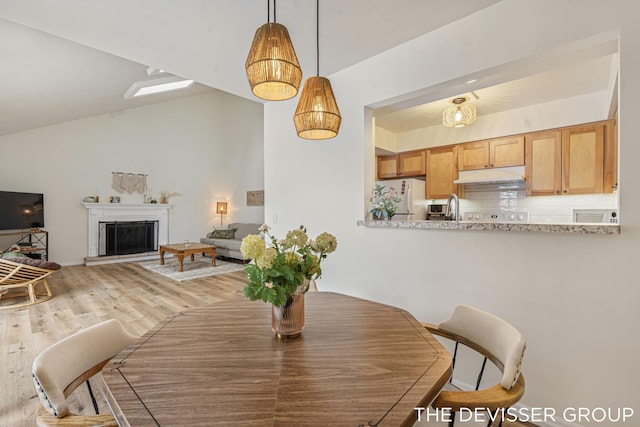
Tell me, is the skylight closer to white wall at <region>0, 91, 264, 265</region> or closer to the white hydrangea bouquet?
white wall at <region>0, 91, 264, 265</region>

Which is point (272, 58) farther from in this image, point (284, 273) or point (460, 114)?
point (460, 114)

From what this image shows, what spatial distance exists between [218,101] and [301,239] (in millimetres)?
8717

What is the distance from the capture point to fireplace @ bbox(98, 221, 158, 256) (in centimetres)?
657

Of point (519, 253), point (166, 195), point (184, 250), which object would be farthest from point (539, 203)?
point (166, 195)

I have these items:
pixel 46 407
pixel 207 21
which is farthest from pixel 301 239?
pixel 207 21

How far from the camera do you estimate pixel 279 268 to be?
1.03 m

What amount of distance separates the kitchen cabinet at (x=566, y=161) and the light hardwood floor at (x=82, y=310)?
2.72 m

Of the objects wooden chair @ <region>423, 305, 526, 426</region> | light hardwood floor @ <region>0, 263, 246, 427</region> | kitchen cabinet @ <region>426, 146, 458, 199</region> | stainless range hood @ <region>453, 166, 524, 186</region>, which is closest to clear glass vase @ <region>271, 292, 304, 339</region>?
wooden chair @ <region>423, 305, 526, 426</region>

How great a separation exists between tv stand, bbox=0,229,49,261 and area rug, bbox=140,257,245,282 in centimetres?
166

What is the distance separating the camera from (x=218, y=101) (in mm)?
8586

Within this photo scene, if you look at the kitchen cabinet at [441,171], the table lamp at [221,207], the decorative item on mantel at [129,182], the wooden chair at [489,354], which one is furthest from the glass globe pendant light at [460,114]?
the decorative item on mantel at [129,182]

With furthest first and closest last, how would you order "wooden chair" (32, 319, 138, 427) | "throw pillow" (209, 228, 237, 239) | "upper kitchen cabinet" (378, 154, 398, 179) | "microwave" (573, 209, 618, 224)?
"throw pillow" (209, 228, 237, 239)
"upper kitchen cabinet" (378, 154, 398, 179)
"microwave" (573, 209, 618, 224)
"wooden chair" (32, 319, 138, 427)

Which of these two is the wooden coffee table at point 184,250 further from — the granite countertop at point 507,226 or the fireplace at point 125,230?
the granite countertop at point 507,226

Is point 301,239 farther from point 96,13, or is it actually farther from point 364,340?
point 96,13
